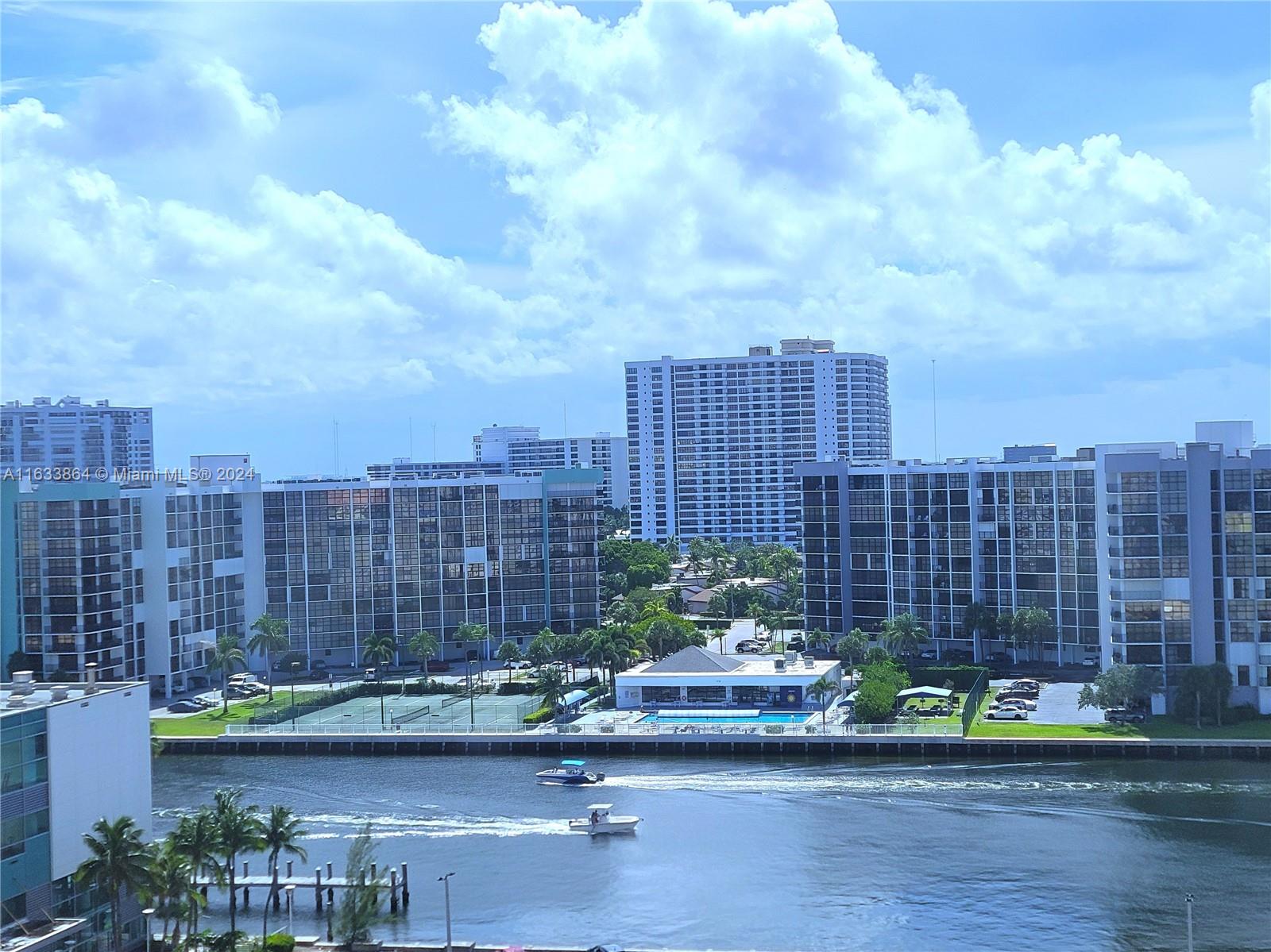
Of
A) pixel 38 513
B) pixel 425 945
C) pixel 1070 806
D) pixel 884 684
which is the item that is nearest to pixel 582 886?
pixel 425 945

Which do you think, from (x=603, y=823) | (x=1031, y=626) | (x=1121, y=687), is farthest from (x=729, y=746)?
(x=1031, y=626)

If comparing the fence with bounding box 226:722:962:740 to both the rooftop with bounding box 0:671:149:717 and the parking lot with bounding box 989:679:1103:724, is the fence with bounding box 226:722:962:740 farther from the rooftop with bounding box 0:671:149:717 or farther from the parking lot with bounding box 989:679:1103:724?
the rooftop with bounding box 0:671:149:717

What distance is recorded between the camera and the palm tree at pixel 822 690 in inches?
3017

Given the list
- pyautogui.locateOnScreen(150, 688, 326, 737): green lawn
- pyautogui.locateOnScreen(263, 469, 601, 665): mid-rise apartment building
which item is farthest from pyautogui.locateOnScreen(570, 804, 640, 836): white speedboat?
pyautogui.locateOnScreen(263, 469, 601, 665): mid-rise apartment building

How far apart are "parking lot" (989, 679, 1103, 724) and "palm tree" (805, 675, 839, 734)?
9.57m

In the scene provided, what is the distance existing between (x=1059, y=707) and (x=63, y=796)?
5467 centimetres

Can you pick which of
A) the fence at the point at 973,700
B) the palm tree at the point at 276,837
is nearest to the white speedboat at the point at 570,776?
the fence at the point at 973,700

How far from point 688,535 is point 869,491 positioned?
311 feet

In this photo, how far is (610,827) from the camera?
54938 mm

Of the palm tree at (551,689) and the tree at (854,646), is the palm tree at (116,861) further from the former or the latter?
the tree at (854,646)

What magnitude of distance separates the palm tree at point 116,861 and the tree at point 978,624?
6325 centimetres

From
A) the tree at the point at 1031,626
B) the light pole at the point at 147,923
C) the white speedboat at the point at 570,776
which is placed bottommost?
the white speedboat at the point at 570,776

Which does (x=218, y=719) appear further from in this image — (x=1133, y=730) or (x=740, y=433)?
(x=740, y=433)

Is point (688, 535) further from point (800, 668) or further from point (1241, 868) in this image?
point (1241, 868)
